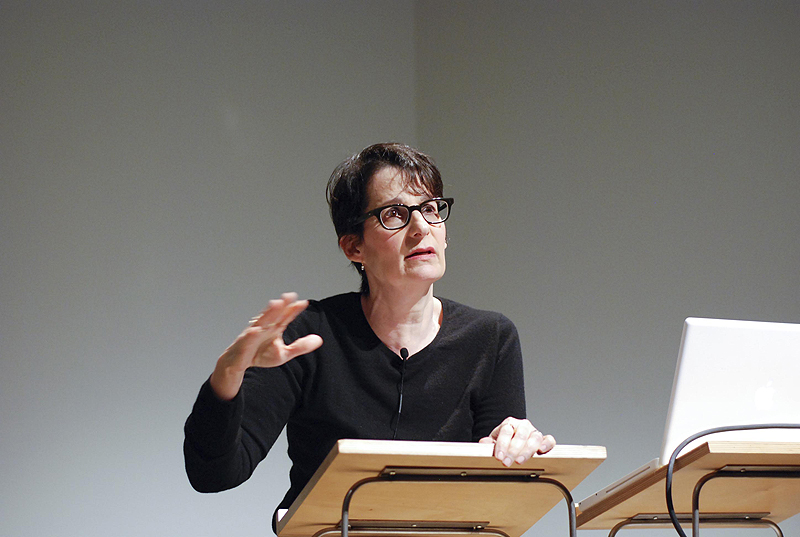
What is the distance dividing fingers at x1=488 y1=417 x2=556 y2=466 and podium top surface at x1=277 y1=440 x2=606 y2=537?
0.01 meters

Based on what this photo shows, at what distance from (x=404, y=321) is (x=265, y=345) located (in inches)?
23.8

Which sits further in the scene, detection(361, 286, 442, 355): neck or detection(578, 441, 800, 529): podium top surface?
detection(361, 286, 442, 355): neck

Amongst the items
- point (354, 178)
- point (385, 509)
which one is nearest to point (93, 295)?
point (354, 178)

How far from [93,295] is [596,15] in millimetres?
2117

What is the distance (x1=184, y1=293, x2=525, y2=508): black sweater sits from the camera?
1.57 m

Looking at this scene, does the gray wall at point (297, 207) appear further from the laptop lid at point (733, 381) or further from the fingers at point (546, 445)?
the fingers at point (546, 445)

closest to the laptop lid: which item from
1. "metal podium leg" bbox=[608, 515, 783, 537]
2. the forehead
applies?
"metal podium leg" bbox=[608, 515, 783, 537]

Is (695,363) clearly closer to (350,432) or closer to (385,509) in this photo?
(385,509)

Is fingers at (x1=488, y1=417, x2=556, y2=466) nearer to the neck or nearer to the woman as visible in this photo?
the woman

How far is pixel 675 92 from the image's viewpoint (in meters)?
2.86

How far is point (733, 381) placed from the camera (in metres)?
1.25

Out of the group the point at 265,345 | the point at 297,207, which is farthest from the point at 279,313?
the point at 297,207

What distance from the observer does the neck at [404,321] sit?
170 cm

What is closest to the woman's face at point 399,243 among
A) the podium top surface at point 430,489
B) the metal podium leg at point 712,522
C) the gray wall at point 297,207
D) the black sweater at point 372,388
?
the black sweater at point 372,388
